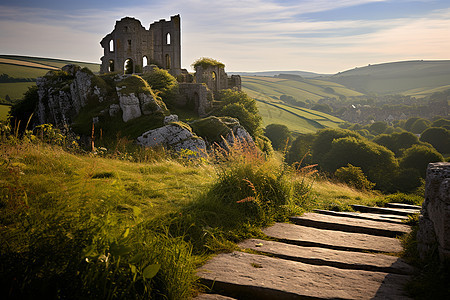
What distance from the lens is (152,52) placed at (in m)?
49.0

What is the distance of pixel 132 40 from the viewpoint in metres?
46.7

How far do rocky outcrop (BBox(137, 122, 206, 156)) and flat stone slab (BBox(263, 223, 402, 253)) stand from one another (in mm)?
14319

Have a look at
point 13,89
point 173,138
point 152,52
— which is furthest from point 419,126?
point 13,89

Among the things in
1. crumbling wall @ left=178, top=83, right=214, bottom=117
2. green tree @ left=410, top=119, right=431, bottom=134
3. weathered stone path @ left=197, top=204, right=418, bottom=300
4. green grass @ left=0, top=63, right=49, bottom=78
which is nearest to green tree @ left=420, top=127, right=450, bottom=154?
green tree @ left=410, top=119, right=431, bottom=134

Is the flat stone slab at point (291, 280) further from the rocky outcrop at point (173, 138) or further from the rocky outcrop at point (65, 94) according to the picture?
the rocky outcrop at point (65, 94)

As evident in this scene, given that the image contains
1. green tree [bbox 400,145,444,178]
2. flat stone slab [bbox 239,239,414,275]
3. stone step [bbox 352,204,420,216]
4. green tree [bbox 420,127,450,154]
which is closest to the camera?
flat stone slab [bbox 239,239,414,275]

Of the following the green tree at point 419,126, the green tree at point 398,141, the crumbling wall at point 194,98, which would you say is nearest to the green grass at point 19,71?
the crumbling wall at point 194,98

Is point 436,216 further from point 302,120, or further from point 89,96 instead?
point 302,120

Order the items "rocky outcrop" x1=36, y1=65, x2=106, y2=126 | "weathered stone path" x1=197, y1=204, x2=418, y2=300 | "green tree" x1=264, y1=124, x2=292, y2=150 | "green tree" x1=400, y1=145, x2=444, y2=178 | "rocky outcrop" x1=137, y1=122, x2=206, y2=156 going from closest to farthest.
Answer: "weathered stone path" x1=197, y1=204, x2=418, y2=300, "rocky outcrop" x1=137, y1=122, x2=206, y2=156, "rocky outcrop" x1=36, y1=65, x2=106, y2=126, "green tree" x1=400, y1=145, x2=444, y2=178, "green tree" x1=264, y1=124, x2=292, y2=150

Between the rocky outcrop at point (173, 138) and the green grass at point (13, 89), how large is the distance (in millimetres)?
62056

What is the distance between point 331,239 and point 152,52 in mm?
48832

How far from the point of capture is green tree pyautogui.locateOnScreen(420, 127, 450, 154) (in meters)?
63.2

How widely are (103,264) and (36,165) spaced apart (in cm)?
446

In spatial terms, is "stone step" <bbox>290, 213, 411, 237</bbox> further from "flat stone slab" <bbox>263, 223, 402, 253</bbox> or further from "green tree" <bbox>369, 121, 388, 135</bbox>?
"green tree" <bbox>369, 121, 388, 135</bbox>
